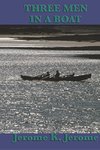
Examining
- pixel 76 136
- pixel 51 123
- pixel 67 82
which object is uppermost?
pixel 76 136

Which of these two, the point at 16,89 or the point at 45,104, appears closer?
the point at 45,104

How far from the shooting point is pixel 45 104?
2362 inches

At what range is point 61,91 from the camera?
7938 centimetres

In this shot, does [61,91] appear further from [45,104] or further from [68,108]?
[68,108]

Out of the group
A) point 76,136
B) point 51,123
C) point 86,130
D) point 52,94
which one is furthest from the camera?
point 52,94

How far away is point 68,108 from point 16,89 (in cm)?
→ 2787

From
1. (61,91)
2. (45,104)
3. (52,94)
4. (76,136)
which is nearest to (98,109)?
(45,104)

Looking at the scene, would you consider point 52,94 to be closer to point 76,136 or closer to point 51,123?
point 51,123

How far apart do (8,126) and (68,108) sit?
1545cm

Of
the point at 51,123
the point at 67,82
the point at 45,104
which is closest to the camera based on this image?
the point at 51,123

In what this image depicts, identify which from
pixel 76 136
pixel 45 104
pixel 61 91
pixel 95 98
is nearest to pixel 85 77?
pixel 61 91

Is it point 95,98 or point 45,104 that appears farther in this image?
point 95,98

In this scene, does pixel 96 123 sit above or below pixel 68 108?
above

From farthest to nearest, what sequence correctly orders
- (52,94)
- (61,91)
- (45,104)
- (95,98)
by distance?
(61,91)
(52,94)
(95,98)
(45,104)
